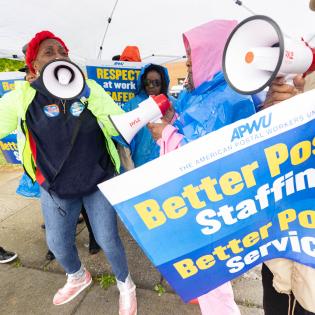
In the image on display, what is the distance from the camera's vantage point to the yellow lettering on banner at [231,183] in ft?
3.02

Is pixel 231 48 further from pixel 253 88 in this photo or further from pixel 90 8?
pixel 90 8

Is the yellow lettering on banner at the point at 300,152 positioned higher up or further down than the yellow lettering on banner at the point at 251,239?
higher up

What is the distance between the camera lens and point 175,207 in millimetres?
934

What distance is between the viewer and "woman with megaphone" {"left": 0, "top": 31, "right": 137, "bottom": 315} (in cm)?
158

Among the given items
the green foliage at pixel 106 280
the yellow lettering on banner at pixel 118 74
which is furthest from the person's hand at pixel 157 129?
the yellow lettering on banner at pixel 118 74

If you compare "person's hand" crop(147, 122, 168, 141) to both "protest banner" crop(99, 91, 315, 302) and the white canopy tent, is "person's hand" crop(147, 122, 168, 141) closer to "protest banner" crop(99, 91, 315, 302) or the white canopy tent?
"protest banner" crop(99, 91, 315, 302)

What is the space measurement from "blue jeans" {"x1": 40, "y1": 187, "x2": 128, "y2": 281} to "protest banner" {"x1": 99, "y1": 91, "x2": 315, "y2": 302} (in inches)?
32.7

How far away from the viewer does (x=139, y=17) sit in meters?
2.49

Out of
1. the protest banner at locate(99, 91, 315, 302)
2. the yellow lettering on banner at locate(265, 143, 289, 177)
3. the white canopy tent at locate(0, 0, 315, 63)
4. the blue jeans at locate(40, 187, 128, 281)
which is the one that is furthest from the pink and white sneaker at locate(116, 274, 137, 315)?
the white canopy tent at locate(0, 0, 315, 63)

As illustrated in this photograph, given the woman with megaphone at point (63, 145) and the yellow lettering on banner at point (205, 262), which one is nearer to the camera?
the yellow lettering on banner at point (205, 262)

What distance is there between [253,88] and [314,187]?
1.39ft

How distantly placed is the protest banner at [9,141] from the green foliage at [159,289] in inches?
74.6

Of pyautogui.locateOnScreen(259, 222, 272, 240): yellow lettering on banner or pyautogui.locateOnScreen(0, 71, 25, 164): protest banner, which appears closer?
pyautogui.locateOnScreen(259, 222, 272, 240): yellow lettering on banner

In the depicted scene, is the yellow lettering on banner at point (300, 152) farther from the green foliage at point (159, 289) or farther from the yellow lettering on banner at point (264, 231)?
the green foliage at point (159, 289)
